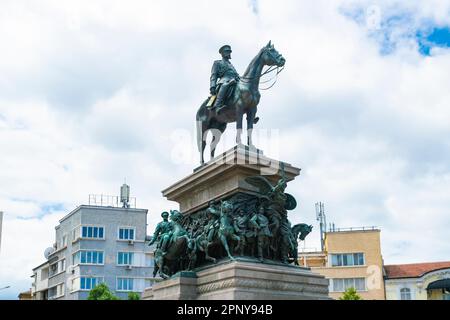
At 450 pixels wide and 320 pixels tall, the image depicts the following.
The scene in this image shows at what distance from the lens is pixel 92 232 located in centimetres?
5966

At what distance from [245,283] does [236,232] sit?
1412 mm

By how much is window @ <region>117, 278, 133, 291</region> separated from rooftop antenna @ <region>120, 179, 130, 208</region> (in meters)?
7.10

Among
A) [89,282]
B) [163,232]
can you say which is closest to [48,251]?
[89,282]

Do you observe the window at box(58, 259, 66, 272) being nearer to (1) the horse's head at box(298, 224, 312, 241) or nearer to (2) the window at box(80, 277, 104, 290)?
(2) the window at box(80, 277, 104, 290)

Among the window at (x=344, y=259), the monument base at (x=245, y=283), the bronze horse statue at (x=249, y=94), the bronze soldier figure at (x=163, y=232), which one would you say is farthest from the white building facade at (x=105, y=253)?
the monument base at (x=245, y=283)

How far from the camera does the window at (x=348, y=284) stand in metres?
56.8

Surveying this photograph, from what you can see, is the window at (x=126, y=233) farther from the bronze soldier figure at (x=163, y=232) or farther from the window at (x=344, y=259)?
the bronze soldier figure at (x=163, y=232)

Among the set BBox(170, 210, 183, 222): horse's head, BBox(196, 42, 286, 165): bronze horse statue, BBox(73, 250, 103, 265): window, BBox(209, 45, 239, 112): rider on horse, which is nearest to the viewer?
BBox(170, 210, 183, 222): horse's head

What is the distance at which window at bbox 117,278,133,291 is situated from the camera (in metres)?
58.2

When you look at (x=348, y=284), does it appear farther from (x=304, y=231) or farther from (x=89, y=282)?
(x=304, y=231)

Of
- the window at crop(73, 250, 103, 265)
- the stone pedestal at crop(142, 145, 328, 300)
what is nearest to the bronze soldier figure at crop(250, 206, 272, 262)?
the stone pedestal at crop(142, 145, 328, 300)

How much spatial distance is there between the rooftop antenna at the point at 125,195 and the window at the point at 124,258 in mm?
4640

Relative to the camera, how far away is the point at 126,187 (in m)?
63.1

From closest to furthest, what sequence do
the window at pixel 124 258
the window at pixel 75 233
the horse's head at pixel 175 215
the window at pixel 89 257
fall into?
the horse's head at pixel 175 215, the window at pixel 89 257, the window at pixel 124 258, the window at pixel 75 233
